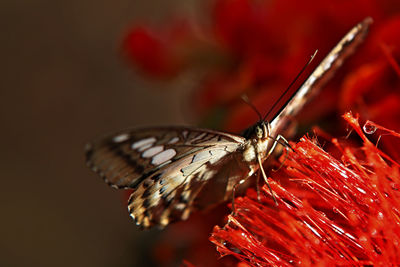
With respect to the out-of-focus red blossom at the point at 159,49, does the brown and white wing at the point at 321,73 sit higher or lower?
lower

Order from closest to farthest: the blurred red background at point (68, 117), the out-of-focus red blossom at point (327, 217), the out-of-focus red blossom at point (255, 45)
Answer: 1. the out-of-focus red blossom at point (327, 217)
2. the out-of-focus red blossom at point (255, 45)
3. the blurred red background at point (68, 117)

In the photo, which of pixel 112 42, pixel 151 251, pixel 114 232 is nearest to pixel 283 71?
pixel 151 251

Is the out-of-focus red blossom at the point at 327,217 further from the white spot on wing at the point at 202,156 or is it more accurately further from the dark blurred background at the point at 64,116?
the dark blurred background at the point at 64,116

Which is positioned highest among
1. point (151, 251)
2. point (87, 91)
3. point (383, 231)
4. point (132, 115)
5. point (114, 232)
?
point (87, 91)

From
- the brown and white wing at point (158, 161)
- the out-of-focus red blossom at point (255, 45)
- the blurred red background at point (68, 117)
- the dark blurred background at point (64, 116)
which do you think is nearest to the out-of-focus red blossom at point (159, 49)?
the out-of-focus red blossom at point (255, 45)

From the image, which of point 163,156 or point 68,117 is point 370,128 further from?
point 68,117

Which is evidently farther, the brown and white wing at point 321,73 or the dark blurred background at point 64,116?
the dark blurred background at point 64,116

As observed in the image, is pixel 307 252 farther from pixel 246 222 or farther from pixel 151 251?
pixel 151 251

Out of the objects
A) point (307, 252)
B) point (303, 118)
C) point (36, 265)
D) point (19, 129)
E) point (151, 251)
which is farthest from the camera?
point (19, 129)
